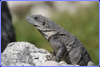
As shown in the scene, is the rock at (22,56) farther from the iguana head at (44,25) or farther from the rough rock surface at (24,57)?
the iguana head at (44,25)

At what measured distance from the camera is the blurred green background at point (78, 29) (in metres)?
9.15

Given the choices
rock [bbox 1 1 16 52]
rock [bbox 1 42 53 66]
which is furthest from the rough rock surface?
rock [bbox 1 1 16 52]

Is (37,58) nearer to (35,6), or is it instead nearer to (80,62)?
(80,62)

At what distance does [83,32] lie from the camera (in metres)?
9.57

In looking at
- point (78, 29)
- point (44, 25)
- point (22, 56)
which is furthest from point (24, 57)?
point (78, 29)

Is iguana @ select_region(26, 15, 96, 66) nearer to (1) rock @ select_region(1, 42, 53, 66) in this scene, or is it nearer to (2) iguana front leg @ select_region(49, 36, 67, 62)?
(2) iguana front leg @ select_region(49, 36, 67, 62)

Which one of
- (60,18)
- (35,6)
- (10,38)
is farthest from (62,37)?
(35,6)

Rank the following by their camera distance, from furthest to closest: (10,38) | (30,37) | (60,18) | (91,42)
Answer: (60,18) → (30,37) → (91,42) → (10,38)

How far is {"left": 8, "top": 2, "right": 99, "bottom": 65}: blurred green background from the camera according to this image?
30.0 ft

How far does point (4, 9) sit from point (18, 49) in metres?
3.87

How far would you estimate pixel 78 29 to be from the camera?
9.88m

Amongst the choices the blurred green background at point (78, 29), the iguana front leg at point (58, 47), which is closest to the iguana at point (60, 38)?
the iguana front leg at point (58, 47)

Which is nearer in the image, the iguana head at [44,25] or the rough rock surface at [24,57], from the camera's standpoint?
the rough rock surface at [24,57]

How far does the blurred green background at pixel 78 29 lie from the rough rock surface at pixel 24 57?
422cm
